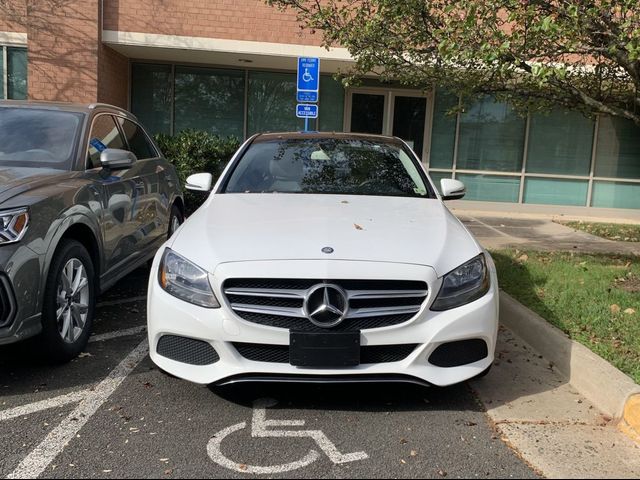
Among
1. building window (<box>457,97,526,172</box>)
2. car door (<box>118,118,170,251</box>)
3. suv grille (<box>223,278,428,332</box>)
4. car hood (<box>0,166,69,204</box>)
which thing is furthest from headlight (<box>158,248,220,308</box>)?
building window (<box>457,97,526,172</box>)

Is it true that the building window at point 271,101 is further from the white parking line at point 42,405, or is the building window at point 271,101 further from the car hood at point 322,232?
the white parking line at point 42,405

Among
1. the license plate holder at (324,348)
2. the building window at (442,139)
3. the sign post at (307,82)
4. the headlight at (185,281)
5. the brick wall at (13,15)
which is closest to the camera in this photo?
the license plate holder at (324,348)

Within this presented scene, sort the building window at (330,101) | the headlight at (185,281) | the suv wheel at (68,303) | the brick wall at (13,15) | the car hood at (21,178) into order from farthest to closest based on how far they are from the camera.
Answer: the building window at (330,101) → the brick wall at (13,15) → the suv wheel at (68,303) → the car hood at (21,178) → the headlight at (185,281)

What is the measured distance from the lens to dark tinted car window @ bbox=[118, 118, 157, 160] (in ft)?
18.5

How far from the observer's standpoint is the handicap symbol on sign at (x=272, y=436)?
2705mm

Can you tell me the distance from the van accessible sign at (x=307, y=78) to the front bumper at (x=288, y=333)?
5.84m

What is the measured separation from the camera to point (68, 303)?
151 inches

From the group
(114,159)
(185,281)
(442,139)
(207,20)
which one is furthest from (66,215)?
(442,139)

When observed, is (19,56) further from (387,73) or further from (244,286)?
(244,286)

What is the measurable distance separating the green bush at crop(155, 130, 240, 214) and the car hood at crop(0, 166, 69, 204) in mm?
6704

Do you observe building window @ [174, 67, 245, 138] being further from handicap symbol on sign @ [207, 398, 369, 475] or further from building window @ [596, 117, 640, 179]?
handicap symbol on sign @ [207, 398, 369, 475]

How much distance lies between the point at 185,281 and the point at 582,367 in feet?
8.21

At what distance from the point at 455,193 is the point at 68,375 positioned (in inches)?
123

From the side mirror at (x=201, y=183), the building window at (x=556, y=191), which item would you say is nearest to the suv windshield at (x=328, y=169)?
the side mirror at (x=201, y=183)
